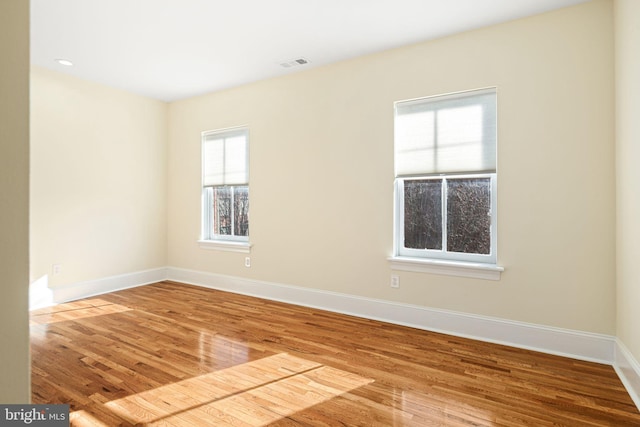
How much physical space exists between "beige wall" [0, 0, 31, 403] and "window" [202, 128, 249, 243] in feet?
13.5

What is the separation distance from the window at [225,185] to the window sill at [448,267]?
2.34 meters

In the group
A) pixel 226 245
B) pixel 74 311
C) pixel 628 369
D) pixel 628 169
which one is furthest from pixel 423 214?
pixel 74 311

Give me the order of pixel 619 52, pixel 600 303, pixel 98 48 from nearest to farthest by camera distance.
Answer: pixel 619 52 < pixel 600 303 < pixel 98 48

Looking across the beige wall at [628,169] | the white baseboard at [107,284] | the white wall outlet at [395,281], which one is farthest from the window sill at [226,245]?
the beige wall at [628,169]

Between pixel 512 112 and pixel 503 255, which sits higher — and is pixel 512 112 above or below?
above

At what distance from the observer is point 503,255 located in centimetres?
321

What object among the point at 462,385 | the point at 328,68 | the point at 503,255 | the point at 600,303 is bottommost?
the point at 462,385

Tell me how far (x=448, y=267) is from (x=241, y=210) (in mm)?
2980

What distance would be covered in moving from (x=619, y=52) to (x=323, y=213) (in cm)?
297

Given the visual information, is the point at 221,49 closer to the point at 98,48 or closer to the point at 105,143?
the point at 98,48

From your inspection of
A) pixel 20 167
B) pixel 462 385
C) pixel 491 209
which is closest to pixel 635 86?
pixel 491 209

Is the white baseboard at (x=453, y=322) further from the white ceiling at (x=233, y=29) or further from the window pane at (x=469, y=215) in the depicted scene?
the white ceiling at (x=233, y=29)

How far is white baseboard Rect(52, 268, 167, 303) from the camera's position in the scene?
4555 millimetres

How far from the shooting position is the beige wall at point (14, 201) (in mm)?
821
